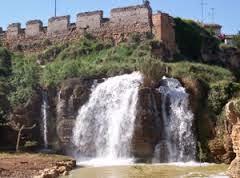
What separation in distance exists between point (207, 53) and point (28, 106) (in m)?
14.1

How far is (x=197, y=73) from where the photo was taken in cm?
3397

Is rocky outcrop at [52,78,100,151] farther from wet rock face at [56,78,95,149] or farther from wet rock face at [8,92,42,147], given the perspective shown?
wet rock face at [8,92,42,147]

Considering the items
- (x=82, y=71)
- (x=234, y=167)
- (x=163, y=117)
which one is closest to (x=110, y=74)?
(x=82, y=71)

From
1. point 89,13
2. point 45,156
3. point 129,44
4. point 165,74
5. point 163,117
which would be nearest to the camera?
point 45,156

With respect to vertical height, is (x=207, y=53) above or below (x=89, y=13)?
below

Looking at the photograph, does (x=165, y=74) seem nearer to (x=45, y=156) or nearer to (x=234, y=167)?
(x=45, y=156)

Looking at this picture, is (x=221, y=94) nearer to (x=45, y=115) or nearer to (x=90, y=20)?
(x=45, y=115)

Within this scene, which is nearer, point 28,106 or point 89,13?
point 28,106

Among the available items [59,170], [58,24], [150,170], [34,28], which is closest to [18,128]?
[59,170]

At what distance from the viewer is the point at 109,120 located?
32.1 metres

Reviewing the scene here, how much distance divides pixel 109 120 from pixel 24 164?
7.39 meters

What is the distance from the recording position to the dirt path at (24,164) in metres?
23.8

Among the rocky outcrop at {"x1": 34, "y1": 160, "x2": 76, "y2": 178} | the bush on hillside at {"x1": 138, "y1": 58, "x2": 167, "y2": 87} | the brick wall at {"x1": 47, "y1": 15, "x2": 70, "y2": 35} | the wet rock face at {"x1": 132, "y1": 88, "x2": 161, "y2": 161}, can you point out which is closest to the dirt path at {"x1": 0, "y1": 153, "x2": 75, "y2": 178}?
the rocky outcrop at {"x1": 34, "y1": 160, "x2": 76, "y2": 178}

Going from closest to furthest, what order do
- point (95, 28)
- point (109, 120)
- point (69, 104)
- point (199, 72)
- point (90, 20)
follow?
point (109, 120)
point (69, 104)
point (199, 72)
point (95, 28)
point (90, 20)
